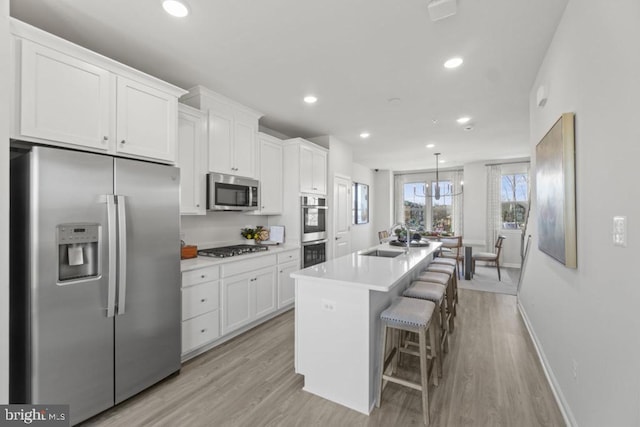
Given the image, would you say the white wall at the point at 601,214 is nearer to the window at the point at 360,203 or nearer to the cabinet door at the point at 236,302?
the cabinet door at the point at 236,302

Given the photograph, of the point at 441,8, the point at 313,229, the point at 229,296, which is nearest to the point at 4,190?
the point at 229,296

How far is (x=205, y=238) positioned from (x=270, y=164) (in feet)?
4.32

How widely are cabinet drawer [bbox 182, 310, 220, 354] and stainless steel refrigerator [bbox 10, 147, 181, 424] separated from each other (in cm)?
25

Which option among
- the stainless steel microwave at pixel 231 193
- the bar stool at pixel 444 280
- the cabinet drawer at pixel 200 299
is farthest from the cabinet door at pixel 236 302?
the bar stool at pixel 444 280

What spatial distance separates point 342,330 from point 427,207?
724 cm

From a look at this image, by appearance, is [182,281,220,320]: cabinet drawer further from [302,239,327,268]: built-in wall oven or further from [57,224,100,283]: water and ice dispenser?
[302,239,327,268]: built-in wall oven

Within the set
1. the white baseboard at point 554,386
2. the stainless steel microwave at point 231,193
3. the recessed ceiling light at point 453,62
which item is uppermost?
the recessed ceiling light at point 453,62

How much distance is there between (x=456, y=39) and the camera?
218 centimetres

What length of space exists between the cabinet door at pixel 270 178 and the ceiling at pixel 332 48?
0.47 meters

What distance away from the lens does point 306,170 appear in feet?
14.1

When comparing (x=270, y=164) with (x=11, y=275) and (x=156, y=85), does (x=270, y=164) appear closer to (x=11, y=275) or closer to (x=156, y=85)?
(x=156, y=85)

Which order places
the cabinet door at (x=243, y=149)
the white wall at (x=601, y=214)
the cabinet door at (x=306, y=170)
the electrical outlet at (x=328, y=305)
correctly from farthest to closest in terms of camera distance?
1. the cabinet door at (x=306, y=170)
2. the cabinet door at (x=243, y=149)
3. the electrical outlet at (x=328, y=305)
4. the white wall at (x=601, y=214)

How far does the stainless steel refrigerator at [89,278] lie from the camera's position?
161cm

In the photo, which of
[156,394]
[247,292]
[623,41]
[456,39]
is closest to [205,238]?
[247,292]
